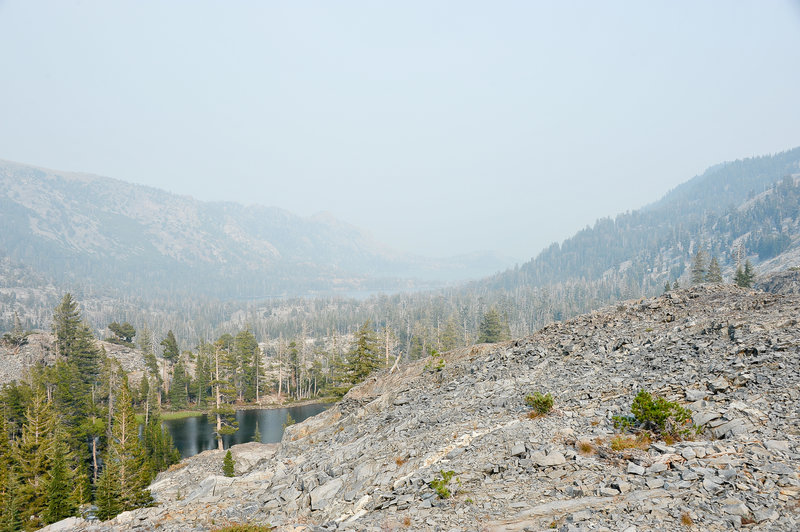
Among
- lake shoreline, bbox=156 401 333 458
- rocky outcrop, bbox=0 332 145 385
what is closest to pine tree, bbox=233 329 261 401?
lake shoreline, bbox=156 401 333 458

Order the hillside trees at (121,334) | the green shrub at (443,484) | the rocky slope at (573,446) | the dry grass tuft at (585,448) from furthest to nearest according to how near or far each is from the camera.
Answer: the hillside trees at (121,334), the dry grass tuft at (585,448), the green shrub at (443,484), the rocky slope at (573,446)

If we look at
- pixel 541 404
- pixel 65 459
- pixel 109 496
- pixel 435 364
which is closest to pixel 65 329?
pixel 65 459

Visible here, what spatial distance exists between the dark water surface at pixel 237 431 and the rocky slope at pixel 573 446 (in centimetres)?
4297

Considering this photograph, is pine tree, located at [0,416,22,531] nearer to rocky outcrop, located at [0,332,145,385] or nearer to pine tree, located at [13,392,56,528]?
pine tree, located at [13,392,56,528]

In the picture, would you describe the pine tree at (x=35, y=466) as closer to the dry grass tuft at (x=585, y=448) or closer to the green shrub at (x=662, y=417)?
the dry grass tuft at (x=585, y=448)

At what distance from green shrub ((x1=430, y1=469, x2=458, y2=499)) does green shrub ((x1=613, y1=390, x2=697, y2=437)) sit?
6547 millimetres

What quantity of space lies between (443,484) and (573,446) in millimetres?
4539

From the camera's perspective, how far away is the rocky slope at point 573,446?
9648mm

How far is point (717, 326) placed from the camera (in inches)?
786

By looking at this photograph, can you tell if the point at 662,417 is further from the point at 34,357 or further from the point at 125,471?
the point at 34,357

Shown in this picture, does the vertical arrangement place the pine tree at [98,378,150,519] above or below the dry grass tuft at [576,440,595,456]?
below

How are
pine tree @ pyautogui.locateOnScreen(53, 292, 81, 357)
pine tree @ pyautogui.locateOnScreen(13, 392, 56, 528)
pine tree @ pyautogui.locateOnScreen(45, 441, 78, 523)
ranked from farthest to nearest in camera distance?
pine tree @ pyautogui.locateOnScreen(53, 292, 81, 357)
pine tree @ pyautogui.locateOnScreen(13, 392, 56, 528)
pine tree @ pyautogui.locateOnScreen(45, 441, 78, 523)

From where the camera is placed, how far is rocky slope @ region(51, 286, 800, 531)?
9.65m

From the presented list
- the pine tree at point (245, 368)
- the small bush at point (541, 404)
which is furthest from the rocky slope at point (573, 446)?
the pine tree at point (245, 368)
